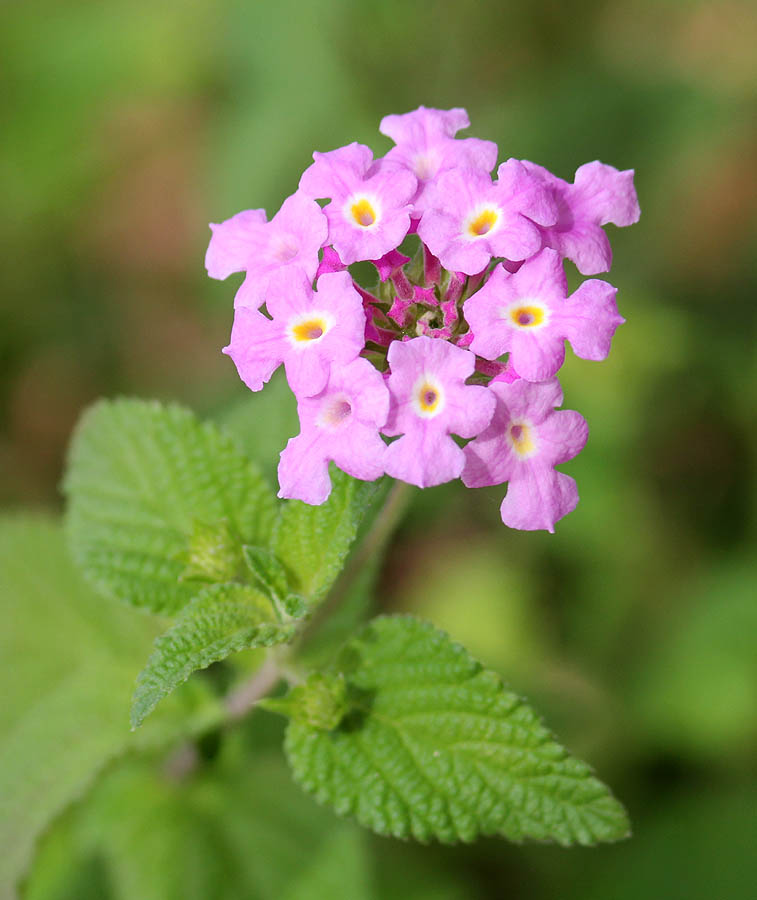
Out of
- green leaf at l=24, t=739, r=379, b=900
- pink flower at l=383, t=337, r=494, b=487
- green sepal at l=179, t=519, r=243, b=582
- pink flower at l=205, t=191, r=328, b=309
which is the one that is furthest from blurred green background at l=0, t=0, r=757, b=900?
pink flower at l=383, t=337, r=494, b=487

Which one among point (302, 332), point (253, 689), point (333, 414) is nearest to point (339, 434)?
point (333, 414)

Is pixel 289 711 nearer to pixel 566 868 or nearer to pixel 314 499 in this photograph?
pixel 314 499

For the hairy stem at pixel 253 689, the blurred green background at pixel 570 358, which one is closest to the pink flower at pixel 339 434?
the hairy stem at pixel 253 689

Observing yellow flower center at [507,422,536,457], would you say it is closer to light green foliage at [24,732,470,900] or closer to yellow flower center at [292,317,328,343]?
yellow flower center at [292,317,328,343]

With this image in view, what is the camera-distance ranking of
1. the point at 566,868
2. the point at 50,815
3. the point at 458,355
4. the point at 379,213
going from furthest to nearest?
the point at 566,868, the point at 50,815, the point at 379,213, the point at 458,355

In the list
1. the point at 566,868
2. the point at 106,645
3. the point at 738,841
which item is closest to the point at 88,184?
the point at 106,645

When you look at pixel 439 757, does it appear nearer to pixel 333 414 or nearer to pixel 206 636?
pixel 206 636
